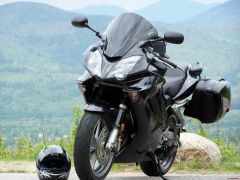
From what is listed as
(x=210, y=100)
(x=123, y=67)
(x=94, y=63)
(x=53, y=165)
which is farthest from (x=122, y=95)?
(x=210, y=100)

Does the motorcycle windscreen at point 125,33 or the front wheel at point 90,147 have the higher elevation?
the motorcycle windscreen at point 125,33

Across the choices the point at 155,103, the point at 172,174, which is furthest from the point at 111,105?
the point at 172,174

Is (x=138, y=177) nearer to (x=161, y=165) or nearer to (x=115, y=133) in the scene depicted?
(x=161, y=165)

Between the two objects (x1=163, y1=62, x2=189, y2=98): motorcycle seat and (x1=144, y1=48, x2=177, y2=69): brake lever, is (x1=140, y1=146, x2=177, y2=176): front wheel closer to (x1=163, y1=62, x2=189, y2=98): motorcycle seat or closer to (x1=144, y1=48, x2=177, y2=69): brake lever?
(x1=163, y1=62, x2=189, y2=98): motorcycle seat

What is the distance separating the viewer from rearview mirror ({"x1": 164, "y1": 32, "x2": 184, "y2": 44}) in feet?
22.2

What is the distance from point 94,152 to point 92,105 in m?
0.46

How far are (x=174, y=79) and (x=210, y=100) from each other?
488 mm

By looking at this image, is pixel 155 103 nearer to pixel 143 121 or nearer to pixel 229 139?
pixel 143 121

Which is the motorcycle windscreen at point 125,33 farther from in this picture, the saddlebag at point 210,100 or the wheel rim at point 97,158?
the saddlebag at point 210,100

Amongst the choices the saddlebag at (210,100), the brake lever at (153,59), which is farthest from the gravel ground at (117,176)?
the brake lever at (153,59)

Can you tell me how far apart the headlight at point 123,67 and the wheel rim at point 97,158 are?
0.50 m

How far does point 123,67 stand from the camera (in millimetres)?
6691

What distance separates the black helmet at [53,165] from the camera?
7.22 m

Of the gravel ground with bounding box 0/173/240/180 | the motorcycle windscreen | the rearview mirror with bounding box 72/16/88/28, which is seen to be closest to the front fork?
the motorcycle windscreen
